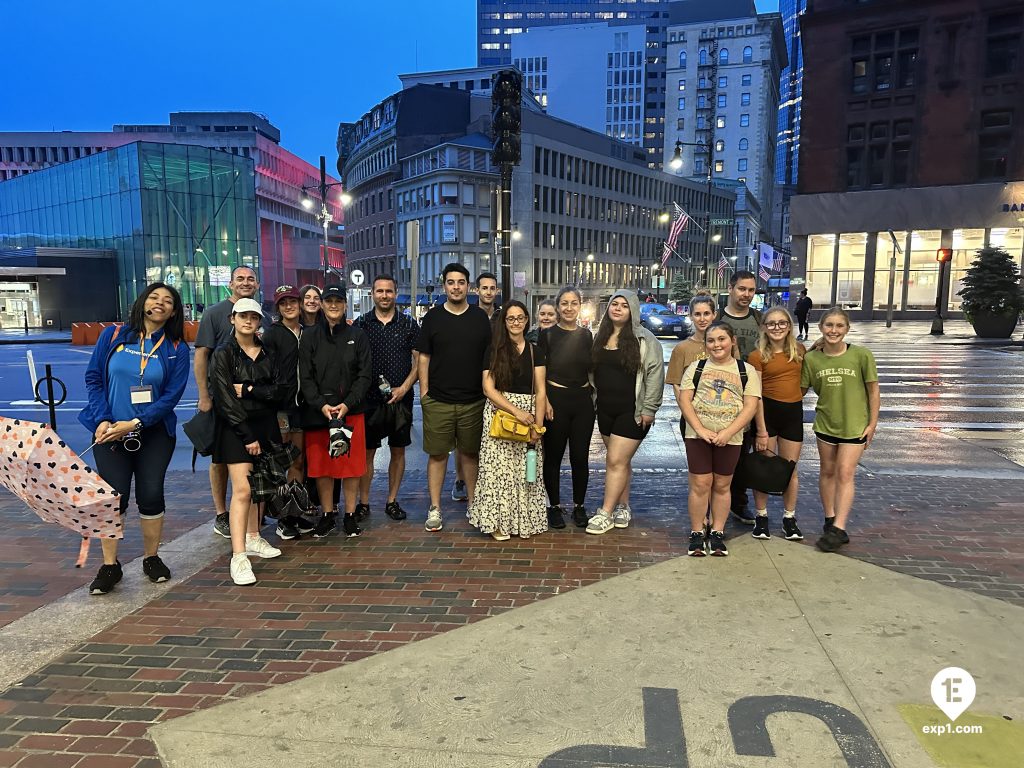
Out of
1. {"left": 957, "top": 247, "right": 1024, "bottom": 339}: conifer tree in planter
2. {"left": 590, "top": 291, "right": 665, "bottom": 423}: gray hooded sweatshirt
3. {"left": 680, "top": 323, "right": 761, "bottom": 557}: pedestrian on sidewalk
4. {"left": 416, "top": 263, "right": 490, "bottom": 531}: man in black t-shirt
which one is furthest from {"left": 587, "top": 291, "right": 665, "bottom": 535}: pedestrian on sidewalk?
{"left": 957, "top": 247, "right": 1024, "bottom": 339}: conifer tree in planter

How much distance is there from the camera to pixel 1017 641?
387 centimetres

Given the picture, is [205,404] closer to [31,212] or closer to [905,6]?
[905,6]

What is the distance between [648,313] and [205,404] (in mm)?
26260

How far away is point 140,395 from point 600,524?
11.8ft

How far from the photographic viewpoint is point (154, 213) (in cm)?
5388

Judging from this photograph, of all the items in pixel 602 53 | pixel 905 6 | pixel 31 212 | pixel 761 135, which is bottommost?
pixel 31 212

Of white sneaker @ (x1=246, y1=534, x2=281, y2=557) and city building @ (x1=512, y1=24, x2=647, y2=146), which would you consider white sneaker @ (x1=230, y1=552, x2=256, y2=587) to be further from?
city building @ (x1=512, y1=24, x2=647, y2=146)

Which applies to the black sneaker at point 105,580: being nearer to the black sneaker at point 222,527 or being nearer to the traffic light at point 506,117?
the black sneaker at point 222,527

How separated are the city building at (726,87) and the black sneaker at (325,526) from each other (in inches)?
4908

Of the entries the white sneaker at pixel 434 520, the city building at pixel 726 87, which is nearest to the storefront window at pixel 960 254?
the white sneaker at pixel 434 520

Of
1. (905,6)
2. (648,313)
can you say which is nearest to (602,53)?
(905,6)

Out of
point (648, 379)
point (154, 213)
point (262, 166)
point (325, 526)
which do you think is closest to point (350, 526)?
point (325, 526)

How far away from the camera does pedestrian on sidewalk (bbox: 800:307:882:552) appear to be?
5.24 metres

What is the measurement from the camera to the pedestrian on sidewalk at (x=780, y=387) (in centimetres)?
546
